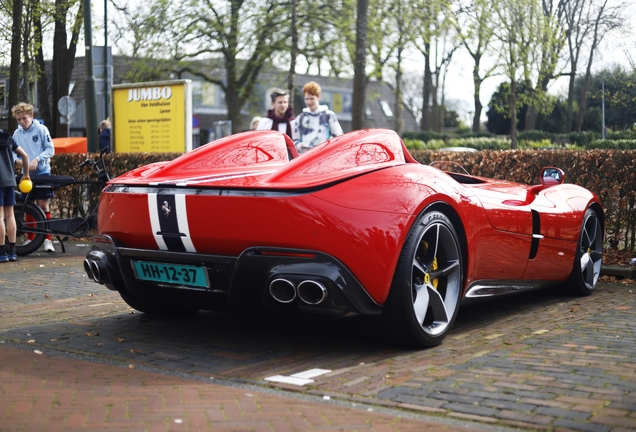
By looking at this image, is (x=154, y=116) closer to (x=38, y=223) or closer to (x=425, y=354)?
(x=38, y=223)

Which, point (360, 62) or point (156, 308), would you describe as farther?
point (360, 62)

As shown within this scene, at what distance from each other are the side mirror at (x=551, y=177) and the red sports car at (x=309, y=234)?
1398 millimetres

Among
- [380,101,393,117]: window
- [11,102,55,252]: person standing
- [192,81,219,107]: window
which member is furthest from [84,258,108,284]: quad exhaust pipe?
[380,101,393,117]: window

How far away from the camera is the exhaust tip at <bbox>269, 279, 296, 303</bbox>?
423 cm

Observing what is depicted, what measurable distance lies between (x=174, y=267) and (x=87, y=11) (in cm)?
1211

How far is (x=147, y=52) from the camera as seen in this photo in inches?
1213

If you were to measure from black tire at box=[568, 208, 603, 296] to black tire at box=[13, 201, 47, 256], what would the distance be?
246 inches

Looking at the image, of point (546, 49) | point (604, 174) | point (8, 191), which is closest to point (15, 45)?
point (8, 191)

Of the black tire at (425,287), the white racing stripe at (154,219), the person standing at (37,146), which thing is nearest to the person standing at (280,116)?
the person standing at (37,146)

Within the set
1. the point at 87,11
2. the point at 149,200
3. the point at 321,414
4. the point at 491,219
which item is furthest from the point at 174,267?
the point at 87,11

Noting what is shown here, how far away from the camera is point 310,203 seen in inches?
167

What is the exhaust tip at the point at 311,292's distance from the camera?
418 cm

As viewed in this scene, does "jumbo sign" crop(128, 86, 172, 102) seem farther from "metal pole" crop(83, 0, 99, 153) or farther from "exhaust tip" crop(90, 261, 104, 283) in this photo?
"exhaust tip" crop(90, 261, 104, 283)

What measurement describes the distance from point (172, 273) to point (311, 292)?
0.87 m
